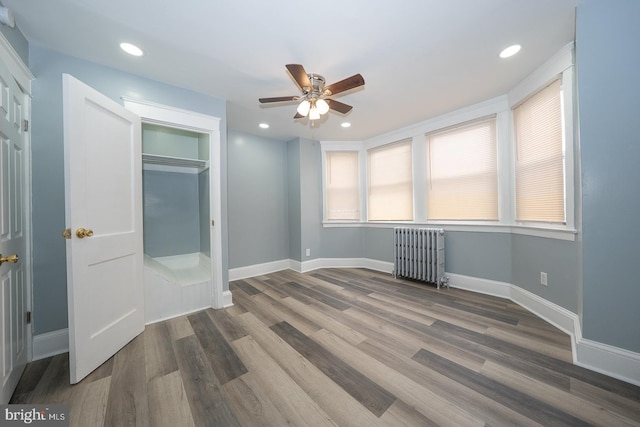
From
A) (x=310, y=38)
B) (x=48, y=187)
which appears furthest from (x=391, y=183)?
(x=48, y=187)

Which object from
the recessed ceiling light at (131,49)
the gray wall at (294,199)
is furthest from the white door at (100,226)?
the gray wall at (294,199)

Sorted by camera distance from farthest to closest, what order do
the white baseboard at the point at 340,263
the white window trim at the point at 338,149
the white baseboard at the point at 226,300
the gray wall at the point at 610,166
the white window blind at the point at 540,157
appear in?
the white window trim at the point at 338,149 < the white baseboard at the point at 340,263 < the white baseboard at the point at 226,300 < the white window blind at the point at 540,157 < the gray wall at the point at 610,166

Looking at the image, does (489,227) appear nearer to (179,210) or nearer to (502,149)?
(502,149)

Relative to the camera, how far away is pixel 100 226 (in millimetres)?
1686

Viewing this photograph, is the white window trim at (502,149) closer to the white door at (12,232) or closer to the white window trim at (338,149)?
the white window trim at (338,149)

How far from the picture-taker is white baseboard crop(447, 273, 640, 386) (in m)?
1.42

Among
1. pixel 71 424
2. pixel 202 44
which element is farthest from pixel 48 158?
pixel 71 424

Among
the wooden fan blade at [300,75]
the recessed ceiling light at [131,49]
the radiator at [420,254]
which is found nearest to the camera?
the wooden fan blade at [300,75]

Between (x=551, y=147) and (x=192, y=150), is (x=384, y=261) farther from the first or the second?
(x=192, y=150)

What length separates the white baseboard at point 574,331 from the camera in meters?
1.42

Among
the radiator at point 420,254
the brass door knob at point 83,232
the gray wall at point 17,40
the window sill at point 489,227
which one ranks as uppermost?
the gray wall at point 17,40

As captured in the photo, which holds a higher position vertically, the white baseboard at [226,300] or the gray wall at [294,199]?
the gray wall at [294,199]

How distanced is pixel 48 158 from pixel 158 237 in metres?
1.65

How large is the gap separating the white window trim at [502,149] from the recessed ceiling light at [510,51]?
379mm
